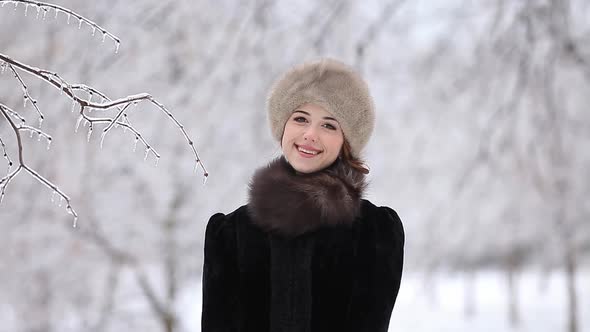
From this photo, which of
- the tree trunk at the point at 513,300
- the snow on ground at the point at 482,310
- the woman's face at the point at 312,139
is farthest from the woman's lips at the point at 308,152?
the tree trunk at the point at 513,300

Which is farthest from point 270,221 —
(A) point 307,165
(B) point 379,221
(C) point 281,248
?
(B) point 379,221

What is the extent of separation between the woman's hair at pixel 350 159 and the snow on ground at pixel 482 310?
5697 millimetres

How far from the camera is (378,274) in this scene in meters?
1.60

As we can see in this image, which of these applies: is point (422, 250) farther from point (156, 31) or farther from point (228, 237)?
point (228, 237)

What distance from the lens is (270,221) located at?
1.61 meters

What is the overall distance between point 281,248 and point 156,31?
3211 millimetres

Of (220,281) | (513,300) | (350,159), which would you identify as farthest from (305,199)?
(513,300)

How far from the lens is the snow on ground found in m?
9.93

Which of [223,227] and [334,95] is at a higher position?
[334,95]

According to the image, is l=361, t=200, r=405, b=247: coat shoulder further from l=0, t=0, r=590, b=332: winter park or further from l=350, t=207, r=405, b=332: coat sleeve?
l=0, t=0, r=590, b=332: winter park

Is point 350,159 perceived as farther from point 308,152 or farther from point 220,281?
point 220,281

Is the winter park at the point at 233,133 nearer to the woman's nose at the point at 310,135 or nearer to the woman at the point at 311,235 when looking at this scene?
the woman at the point at 311,235

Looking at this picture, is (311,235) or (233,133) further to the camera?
(233,133)

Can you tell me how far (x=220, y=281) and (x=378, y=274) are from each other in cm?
40
